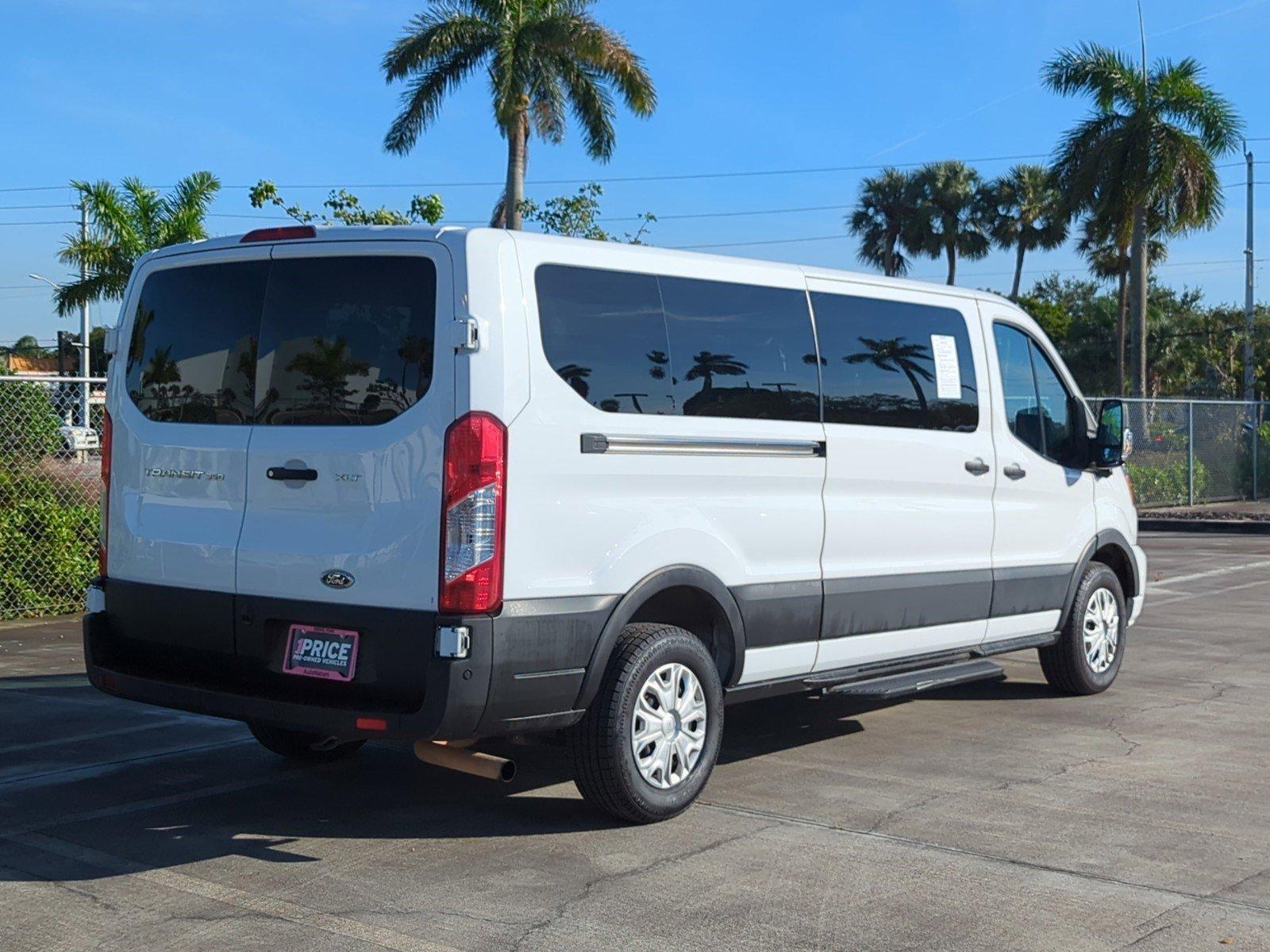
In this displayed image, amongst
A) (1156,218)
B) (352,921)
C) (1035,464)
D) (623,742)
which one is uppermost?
(1156,218)

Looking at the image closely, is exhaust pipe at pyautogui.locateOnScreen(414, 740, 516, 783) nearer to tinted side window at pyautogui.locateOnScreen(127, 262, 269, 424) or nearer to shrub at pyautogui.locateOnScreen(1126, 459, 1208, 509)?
tinted side window at pyautogui.locateOnScreen(127, 262, 269, 424)

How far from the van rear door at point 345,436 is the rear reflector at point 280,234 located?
1.9 inches

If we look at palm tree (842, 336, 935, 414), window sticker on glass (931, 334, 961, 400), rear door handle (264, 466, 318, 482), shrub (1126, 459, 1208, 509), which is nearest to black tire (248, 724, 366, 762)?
rear door handle (264, 466, 318, 482)

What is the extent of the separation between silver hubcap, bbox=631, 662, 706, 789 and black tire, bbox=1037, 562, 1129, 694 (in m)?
3.31

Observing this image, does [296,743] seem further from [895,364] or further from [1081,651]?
[1081,651]

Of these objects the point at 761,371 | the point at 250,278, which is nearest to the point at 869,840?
the point at 761,371

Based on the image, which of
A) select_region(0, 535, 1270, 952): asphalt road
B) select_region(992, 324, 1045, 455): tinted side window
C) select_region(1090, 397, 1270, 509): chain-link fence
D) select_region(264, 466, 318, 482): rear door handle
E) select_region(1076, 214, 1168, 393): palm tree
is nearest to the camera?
select_region(0, 535, 1270, 952): asphalt road

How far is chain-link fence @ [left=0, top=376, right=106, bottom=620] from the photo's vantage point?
11.4m

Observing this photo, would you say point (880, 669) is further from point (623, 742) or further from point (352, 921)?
point (352, 921)

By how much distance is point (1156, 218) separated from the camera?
→ 32.6 meters

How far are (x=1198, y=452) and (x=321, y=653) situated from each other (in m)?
23.6

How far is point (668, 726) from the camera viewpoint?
5.89 metres

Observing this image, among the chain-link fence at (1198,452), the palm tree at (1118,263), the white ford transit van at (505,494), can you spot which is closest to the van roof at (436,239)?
the white ford transit van at (505,494)

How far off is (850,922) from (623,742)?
1.27 meters
